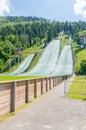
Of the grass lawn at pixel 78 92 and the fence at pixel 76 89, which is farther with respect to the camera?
the fence at pixel 76 89

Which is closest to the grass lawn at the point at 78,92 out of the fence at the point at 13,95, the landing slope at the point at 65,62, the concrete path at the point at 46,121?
the fence at the point at 13,95

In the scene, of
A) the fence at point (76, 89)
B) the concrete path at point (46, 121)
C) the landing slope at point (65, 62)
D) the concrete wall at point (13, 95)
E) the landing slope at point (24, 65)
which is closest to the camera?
the concrete path at point (46, 121)

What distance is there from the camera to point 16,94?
51.8 feet

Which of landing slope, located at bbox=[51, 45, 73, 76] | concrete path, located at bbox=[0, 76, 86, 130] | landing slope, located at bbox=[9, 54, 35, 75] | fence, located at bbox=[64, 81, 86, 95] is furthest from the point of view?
landing slope, located at bbox=[9, 54, 35, 75]

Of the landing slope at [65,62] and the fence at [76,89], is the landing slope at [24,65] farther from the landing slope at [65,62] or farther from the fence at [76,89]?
the fence at [76,89]

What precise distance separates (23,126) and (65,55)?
385 ft

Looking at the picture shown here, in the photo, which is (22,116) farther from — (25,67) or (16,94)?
(25,67)

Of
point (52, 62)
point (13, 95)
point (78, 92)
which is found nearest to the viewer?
point (13, 95)

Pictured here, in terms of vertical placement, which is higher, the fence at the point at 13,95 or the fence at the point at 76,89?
the fence at the point at 13,95

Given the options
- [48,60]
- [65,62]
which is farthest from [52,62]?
[65,62]

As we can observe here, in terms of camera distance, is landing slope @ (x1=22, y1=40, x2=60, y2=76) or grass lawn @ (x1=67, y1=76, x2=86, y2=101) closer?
grass lawn @ (x1=67, y1=76, x2=86, y2=101)

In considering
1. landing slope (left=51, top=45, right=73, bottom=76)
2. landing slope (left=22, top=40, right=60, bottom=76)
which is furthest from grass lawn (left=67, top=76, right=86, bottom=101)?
landing slope (left=22, top=40, right=60, bottom=76)

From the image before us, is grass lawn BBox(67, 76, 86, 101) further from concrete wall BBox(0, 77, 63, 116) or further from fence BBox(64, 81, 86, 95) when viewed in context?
concrete wall BBox(0, 77, 63, 116)

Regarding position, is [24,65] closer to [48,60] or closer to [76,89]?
[48,60]
